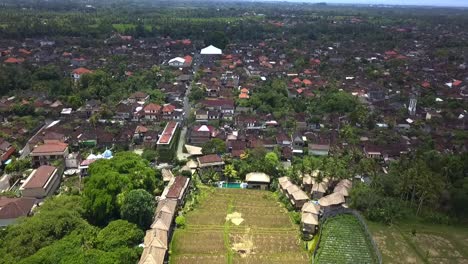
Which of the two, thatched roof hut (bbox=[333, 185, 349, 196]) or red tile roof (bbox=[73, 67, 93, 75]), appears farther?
red tile roof (bbox=[73, 67, 93, 75])

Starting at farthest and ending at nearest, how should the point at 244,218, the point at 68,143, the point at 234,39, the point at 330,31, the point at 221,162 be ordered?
the point at 330,31
the point at 234,39
the point at 68,143
the point at 221,162
the point at 244,218

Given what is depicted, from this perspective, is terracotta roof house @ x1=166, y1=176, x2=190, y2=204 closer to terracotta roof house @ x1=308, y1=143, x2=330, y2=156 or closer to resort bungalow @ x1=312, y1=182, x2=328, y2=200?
resort bungalow @ x1=312, y1=182, x2=328, y2=200

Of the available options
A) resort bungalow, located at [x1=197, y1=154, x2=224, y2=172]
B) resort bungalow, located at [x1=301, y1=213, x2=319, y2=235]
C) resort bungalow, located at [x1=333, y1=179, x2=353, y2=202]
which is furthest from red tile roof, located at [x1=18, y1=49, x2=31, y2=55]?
resort bungalow, located at [x1=301, y1=213, x2=319, y2=235]

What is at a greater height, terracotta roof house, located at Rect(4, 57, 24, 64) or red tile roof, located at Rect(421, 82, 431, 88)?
terracotta roof house, located at Rect(4, 57, 24, 64)

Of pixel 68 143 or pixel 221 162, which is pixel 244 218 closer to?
pixel 221 162

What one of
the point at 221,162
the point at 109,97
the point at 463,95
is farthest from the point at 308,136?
the point at 463,95

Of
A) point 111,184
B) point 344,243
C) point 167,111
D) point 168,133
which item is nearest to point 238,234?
point 344,243
